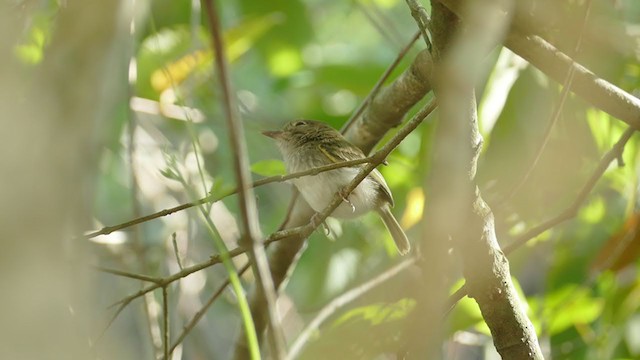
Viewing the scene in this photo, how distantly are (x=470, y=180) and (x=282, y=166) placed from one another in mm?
1144

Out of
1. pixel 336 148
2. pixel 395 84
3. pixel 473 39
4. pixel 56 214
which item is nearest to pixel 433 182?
pixel 473 39

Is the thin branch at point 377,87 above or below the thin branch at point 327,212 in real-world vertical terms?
above

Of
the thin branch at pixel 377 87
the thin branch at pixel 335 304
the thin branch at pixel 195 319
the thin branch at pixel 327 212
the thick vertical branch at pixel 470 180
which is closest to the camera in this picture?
the thick vertical branch at pixel 470 180

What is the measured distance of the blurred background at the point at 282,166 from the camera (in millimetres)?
1497

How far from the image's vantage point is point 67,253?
124 cm

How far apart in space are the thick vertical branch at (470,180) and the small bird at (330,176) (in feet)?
4.00

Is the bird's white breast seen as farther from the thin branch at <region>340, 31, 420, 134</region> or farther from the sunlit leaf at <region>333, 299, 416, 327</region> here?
the sunlit leaf at <region>333, 299, 416, 327</region>

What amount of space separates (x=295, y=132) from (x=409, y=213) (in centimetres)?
83

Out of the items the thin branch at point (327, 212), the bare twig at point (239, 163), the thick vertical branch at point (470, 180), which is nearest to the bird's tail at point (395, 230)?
the thin branch at point (327, 212)

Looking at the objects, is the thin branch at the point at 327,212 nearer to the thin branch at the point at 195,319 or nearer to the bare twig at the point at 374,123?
the thin branch at the point at 195,319

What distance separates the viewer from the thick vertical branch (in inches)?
42.9

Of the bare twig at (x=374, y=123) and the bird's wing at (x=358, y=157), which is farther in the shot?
the bird's wing at (x=358, y=157)

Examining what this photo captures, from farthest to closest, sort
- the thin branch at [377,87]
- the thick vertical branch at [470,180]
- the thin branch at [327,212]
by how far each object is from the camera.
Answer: the thin branch at [377,87]
the thin branch at [327,212]
the thick vertical branch at [470,180]

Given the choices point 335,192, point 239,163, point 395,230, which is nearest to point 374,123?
point 335,192
